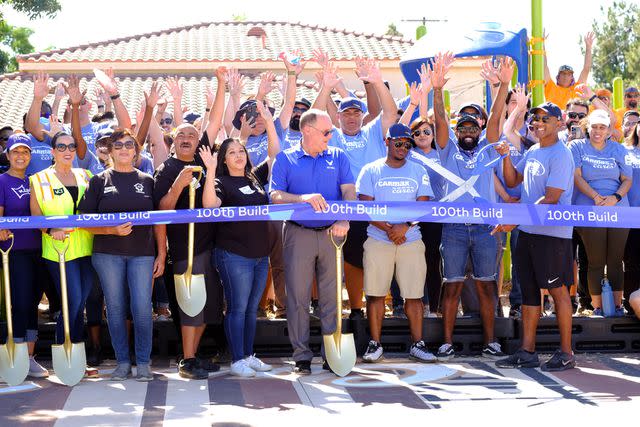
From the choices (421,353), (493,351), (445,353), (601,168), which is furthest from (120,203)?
(601,168)

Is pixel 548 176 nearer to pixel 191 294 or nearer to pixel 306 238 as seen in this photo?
pixel 306 238

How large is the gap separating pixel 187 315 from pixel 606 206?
12.5ft

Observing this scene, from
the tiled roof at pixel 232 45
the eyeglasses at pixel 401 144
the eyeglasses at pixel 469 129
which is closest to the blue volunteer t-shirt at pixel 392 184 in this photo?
the eyeglasses at pixel 401 144

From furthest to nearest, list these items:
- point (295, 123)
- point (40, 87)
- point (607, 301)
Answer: point (295, 123) < point (607, 301) < point (40, 87)

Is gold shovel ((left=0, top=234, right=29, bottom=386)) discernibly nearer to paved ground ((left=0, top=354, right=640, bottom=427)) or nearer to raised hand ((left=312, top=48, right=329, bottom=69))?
paved ground ((left=0, top=354, right=640, bottom=427))

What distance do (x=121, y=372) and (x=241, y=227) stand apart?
157 cm

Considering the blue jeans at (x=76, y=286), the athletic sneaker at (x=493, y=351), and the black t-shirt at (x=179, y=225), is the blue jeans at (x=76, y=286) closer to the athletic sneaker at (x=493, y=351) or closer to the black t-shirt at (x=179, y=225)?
the black t-shirt at (x=179, y=225)

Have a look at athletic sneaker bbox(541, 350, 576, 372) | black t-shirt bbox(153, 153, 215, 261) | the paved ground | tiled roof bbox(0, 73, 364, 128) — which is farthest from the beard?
tiled roof bbox(0, 73, 364, 128)

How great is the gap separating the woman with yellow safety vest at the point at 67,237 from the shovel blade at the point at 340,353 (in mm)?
2105

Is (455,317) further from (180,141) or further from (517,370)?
(180,141)

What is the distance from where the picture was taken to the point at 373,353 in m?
9.00

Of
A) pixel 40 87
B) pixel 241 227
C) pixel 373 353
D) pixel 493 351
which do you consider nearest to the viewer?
pixel 241 227

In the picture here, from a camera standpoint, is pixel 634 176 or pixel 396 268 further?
pixel 634 176

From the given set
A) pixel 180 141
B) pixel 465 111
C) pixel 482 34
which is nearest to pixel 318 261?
pixel 180 141
